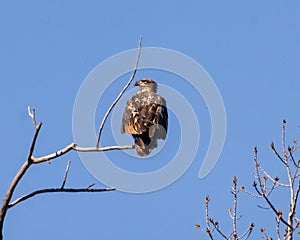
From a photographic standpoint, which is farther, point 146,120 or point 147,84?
point 147,84

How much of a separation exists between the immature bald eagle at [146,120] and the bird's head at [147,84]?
0.90 ft

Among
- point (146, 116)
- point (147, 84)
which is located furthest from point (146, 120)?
point (147, 84)

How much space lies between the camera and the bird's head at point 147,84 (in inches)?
393

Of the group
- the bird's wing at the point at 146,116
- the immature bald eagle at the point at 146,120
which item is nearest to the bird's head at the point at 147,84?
the immature bald eagle at the point at 146,120

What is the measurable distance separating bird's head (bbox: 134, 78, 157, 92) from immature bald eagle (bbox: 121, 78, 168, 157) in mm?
274

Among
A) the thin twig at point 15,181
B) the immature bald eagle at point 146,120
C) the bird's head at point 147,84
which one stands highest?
the bird's head at point 147,84

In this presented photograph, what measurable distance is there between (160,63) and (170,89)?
1939mm

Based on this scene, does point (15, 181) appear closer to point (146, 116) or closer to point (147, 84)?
point (146, 116)

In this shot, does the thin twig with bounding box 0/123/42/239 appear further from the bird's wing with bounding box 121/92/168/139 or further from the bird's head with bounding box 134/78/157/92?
the bird's head with bounding box 134/78/157/92

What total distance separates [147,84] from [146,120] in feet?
4.26

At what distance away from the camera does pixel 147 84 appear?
10.1 meters

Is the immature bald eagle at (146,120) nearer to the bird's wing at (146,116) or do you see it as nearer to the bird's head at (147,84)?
the bird's wing at (146,116)

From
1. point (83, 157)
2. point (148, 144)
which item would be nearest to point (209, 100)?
point (83, 157)

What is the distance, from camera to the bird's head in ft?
32.7
